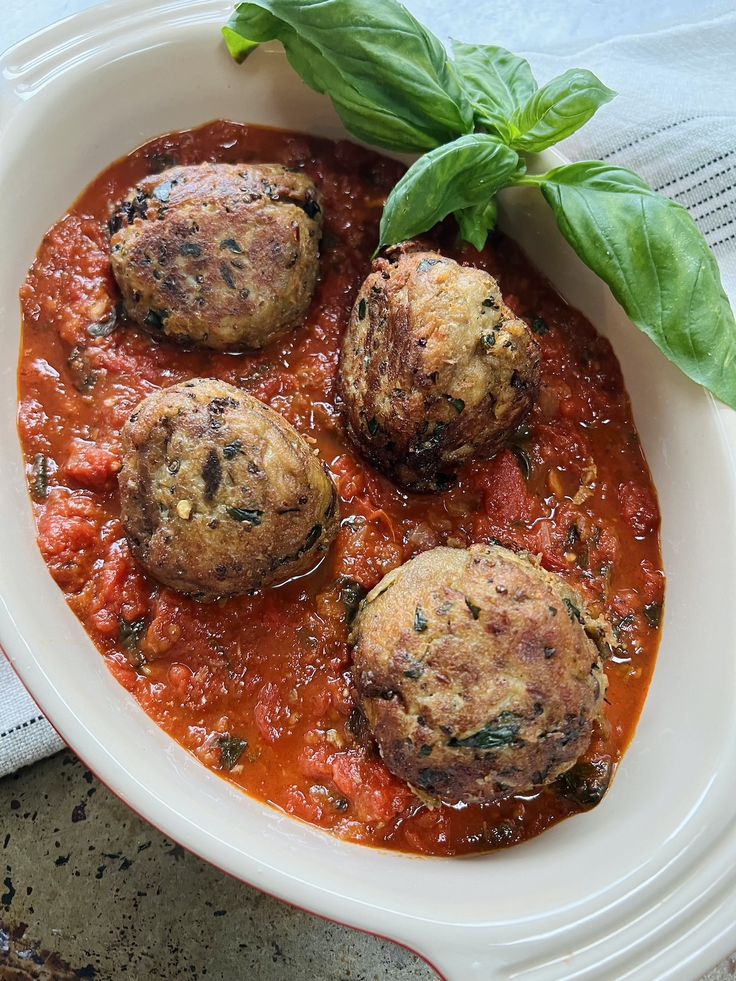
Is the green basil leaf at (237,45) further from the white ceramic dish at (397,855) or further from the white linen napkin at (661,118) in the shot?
the white linen napkin at (661,118)

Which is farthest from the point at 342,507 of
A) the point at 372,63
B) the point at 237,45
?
the point at 237,45

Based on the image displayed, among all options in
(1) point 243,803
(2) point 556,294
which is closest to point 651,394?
(2) point 556,294

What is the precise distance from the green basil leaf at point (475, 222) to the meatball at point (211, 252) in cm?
48

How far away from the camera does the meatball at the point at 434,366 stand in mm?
2467

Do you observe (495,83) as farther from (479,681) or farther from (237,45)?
(479,681)

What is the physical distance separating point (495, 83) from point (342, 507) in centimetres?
138

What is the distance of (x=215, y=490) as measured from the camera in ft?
8.02

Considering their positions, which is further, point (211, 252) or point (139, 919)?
point (139, 919)

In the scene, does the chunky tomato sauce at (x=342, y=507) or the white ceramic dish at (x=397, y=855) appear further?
the chunky tomato sauce at (x=342, y=507)

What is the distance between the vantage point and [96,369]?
2.87 meters

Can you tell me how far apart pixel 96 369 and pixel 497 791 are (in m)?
1.75

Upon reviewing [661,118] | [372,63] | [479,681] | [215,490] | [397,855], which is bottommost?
[397,855]

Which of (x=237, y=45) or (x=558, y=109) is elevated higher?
(x=237, y=45)

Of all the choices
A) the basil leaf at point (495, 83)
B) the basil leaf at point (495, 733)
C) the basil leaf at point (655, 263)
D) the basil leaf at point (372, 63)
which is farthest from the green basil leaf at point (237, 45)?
the basil leaf at point (495, 733)
